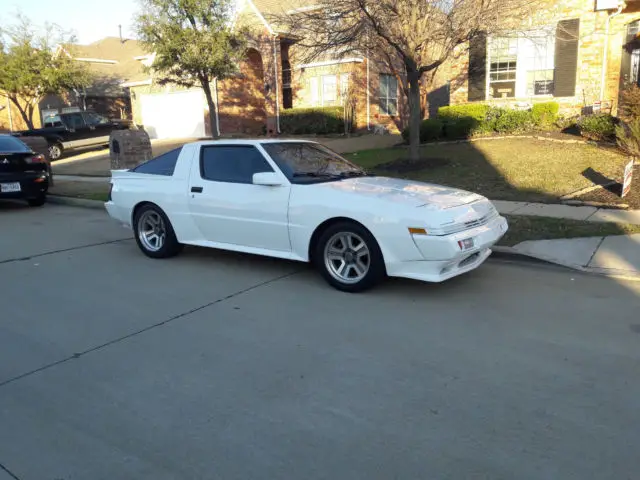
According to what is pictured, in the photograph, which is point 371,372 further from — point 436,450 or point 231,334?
point 231,334

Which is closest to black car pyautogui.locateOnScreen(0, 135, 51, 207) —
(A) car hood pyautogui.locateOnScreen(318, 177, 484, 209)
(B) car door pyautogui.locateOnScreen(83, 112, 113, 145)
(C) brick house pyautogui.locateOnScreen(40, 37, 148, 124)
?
(A) car hood pyautogui.locateOnScreen(318, 177, 484, 209)

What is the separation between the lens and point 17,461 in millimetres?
2947

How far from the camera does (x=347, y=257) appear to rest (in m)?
5.67

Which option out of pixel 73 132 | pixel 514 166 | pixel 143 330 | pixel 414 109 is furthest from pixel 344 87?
pixel 143 330

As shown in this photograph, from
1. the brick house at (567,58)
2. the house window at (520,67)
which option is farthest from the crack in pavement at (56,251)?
the house window at (520,67)

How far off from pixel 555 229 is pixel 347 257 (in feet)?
11.5

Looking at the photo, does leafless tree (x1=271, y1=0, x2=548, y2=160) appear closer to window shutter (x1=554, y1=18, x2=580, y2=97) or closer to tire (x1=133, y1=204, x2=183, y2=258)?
window shutter (x1=554, y1=18, x2=580, y2=97)

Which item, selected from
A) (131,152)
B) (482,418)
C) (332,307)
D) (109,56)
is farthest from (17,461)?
(109,56)

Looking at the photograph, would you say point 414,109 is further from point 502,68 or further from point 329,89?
point 329,89

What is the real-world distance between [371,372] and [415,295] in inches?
71.1

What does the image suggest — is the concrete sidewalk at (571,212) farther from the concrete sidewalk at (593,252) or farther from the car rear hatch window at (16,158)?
the car rear hatch window at (16,158)

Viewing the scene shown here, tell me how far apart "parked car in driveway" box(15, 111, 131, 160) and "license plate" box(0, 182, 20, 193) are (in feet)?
42.5

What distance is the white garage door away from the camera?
92.8 ft

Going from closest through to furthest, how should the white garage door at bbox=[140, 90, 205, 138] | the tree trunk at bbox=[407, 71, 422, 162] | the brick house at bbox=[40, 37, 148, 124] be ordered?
the tree trunk at bbox=[407, 71, 422, 162] < the white garage door at bbox=[140, 90, 205, 138] < the brick house at bbox=[40, 37, 148, 124]
